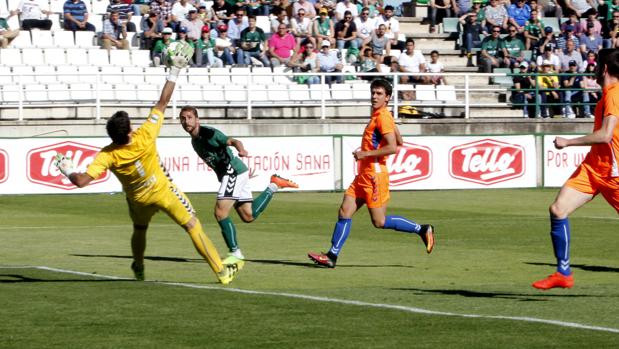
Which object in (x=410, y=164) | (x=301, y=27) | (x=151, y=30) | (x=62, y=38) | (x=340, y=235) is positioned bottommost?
(x=410, y=164)

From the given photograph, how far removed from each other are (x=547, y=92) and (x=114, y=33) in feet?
38.2

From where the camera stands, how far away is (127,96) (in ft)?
107

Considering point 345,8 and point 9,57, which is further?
point 345,8

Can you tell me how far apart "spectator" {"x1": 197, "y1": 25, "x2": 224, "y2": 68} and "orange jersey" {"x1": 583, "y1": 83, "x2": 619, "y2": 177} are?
2299 centimetres

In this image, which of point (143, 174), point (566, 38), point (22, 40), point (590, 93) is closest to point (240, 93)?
point (22, 40)

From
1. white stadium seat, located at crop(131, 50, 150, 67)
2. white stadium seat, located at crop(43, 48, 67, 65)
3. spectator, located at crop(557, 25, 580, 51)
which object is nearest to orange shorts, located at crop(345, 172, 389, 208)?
white stadium seat, located at crop(43, 48, 67, 65)

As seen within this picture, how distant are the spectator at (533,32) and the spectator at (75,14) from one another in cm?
1317

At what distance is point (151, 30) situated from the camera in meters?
34.3

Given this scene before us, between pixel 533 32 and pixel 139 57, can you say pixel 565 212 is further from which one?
pixel 533 32

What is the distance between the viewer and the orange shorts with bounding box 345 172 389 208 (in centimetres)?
1518

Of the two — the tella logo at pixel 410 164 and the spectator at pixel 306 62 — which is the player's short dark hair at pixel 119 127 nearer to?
the tella logo at pixel 410 164

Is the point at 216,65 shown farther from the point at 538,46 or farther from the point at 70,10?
the point at 538,46

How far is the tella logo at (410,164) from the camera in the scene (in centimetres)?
3116

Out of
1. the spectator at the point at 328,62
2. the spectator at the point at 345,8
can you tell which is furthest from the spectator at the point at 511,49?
the spectator at the point at 328,62
